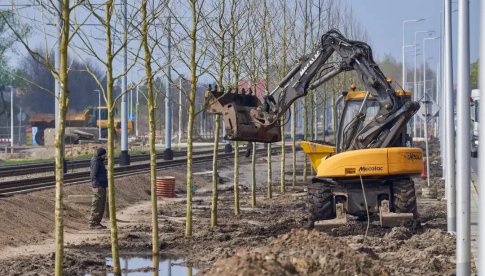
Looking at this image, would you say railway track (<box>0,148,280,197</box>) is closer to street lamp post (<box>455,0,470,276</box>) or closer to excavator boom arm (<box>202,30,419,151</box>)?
excavator boom arm (<box>202,30,419,151</box>)

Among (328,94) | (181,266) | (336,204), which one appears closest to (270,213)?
(336,204)

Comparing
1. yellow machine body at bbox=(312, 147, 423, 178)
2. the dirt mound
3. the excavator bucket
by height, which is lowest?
the dirt mound

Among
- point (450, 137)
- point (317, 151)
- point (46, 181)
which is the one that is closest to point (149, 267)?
point (450, 137)

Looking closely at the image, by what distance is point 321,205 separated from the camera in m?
22.4

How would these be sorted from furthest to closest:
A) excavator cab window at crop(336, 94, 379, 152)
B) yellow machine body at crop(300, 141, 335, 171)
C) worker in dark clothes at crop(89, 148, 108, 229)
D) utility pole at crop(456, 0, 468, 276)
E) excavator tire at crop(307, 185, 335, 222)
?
worker in dark clothes at crop(89, 148, 108, 229), yellow machine body at crop(300, 141, 335, 171), excavator cab window at crop(336, 94, 379, 152), excavator tire at crop(307, 185, 335, 222), utility pole at crop(456, 0, 468, 276)

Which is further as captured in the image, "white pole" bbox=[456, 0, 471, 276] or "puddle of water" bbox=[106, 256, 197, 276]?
"puddle of water" bbox=[106, 256, 197, 276]

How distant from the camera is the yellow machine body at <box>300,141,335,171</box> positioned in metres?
24.1

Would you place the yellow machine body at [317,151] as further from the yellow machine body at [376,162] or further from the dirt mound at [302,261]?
the dirt mound at [302,261]

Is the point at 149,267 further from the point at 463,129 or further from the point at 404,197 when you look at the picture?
the point at 404,197

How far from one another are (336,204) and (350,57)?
3040 mm

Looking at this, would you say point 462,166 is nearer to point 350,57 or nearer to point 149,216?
point 350,57

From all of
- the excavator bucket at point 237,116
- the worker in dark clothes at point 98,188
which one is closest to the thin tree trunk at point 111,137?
the excavator bucket at point 237,116

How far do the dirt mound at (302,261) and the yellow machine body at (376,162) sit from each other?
629cm

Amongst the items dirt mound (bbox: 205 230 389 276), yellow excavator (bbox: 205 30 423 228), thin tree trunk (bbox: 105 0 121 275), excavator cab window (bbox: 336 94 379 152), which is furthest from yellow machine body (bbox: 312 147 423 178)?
dirt mound (bbox: 205 230 389 276)
